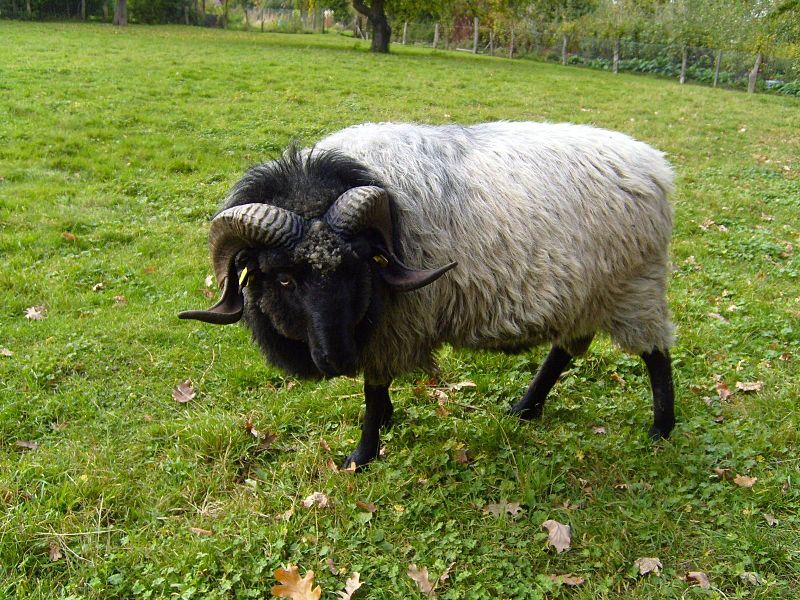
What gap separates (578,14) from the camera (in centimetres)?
3922

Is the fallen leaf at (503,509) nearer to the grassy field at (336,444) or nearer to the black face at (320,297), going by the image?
the grassy field at (336,444)

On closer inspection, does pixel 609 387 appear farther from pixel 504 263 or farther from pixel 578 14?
pixel 578 14

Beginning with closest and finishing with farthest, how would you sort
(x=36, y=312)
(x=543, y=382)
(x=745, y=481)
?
(x=745, y=481) → (x=543, y=382) → (x=36, y=312)

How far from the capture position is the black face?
11.1 ft

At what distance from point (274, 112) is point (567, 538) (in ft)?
36.6

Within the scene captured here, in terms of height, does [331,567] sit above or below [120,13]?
below

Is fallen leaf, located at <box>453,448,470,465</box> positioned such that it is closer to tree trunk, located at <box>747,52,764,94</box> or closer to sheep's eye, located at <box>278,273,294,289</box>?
sheep's eye, located at <box>278,273,294,289</box>

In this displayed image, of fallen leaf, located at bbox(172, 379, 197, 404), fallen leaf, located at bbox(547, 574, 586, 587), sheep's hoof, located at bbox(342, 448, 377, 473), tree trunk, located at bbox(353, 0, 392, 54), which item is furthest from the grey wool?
tree trunk, located at bbox(353, 0, 392, 54)

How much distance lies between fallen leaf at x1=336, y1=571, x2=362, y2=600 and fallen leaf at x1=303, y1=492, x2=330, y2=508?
21.9 inches

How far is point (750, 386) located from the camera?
5.14 meters

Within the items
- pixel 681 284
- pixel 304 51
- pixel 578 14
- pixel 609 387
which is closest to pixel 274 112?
pixel 681 284

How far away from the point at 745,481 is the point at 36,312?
608 cm

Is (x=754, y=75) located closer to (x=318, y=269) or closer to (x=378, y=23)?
(x=378, y=23)

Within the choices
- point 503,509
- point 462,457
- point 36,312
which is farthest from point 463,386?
point 36,312
